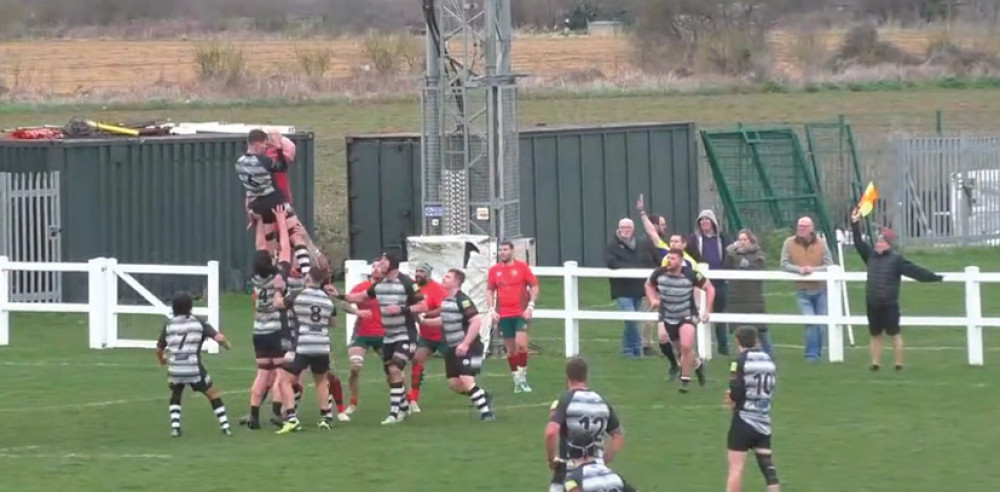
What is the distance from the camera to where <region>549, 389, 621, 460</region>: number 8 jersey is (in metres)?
12.5

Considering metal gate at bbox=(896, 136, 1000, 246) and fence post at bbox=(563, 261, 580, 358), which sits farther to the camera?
metal gate at bbox=(896, 136, 1000, 246)

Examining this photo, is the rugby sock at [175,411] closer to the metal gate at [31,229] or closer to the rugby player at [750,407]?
the rugby player at [750,407]

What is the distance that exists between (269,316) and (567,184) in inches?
649

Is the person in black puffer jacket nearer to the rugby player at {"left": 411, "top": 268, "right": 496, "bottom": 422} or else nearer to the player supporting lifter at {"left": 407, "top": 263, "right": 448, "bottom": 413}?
the rugby player at {"left": 411, "top": 268, "right": 496, "bottom": 422}

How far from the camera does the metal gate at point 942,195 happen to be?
126 ft

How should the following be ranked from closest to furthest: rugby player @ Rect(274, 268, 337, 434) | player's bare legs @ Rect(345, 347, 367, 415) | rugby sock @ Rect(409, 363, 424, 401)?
rugby player @ Rect(274, 268, 337, 434) → player's bare legs @ Rect(345, 347, 367, 415) → rugby sock @ Rect(409, 363, 424, 401)

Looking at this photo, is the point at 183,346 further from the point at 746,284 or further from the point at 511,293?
the point at 746,284

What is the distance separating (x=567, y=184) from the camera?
34.8 m

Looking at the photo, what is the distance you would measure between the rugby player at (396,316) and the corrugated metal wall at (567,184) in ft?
47.4

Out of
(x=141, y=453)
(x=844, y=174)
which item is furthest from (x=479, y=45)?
(x=844, y=174)

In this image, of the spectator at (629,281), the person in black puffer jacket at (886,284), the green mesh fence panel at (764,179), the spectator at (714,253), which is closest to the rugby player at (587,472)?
the person in black puffer jacket at (886,284)

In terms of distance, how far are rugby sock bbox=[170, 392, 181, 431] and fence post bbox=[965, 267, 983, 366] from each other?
8980mm

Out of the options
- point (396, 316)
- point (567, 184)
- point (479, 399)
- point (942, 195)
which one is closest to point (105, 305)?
point (396, 316)

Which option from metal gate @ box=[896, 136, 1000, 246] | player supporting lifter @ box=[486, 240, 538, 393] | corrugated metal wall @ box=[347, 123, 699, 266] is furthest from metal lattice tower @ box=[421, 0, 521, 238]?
metal gate @ box=[896, 136, 1000, 246]
